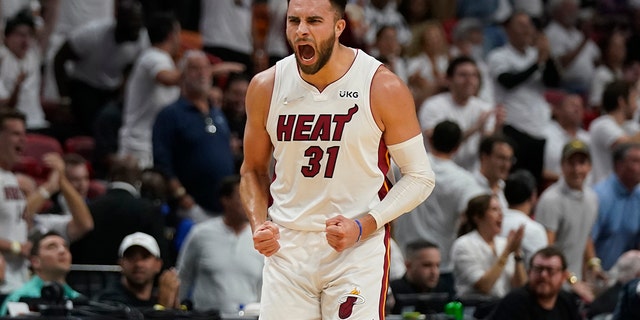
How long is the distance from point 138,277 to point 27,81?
16.1 ft

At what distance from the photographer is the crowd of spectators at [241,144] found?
33.0ft

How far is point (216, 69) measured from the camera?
42.1 feet

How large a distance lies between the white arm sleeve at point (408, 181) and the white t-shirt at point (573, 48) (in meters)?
11.5

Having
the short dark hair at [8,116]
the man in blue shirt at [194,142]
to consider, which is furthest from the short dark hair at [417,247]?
the short dark hair at [8,116]

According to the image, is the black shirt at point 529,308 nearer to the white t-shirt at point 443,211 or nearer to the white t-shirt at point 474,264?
the white t-shirt at point 474,264

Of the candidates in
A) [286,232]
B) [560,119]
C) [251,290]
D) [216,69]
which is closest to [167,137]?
[216,69]

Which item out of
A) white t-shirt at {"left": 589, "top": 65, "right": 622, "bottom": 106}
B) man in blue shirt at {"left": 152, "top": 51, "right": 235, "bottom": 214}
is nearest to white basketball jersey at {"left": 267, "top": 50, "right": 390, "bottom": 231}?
man in blue shirt at {"left": 152, "top": 51, "right": 235, "bottom": 214}

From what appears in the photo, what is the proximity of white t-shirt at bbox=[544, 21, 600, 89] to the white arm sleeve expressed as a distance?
11547 millimetres

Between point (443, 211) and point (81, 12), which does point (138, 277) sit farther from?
point (81, 12)

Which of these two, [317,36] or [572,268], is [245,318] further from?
[572,268]

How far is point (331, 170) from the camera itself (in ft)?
19.7

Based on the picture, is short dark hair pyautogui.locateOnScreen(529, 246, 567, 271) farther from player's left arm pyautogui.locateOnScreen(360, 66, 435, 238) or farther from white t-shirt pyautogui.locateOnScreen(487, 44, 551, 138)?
white t-shirt pyautogui.locateOnScreen(487, 44, 551, 138)

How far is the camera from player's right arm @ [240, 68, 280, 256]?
616cm

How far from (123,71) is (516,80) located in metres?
4.26
